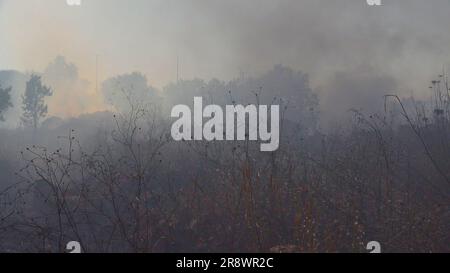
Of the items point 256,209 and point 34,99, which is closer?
point 256,209

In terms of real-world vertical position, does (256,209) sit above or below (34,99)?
below

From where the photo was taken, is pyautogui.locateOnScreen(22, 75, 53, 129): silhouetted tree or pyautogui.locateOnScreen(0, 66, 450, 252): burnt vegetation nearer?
pyautogui.locateOnScreen(0, 66, 450, 252): burnt vegetation

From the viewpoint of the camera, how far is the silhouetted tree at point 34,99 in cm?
2911

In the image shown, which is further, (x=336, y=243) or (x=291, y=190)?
(x=291, y=190)

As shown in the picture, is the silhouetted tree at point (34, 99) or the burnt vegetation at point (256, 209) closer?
the burnt vegetation at point (256, 209)

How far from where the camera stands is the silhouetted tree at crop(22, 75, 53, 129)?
29109mm

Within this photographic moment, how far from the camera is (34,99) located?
29750mm

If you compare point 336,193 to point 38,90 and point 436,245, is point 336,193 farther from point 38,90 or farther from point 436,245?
point 38,90

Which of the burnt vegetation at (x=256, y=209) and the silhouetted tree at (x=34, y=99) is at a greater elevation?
the silhouetted tree at (x=34, y=99)

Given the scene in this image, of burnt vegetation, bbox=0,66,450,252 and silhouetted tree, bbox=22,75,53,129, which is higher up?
silhouetted tree, bbox=22,75,53,129

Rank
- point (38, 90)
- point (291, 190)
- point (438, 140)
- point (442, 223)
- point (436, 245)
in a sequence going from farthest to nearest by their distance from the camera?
1. point (38, 90)
2. point (438, 140)
3. point (291, 190)
4. point (442, 223)
5. point (436, 245)
